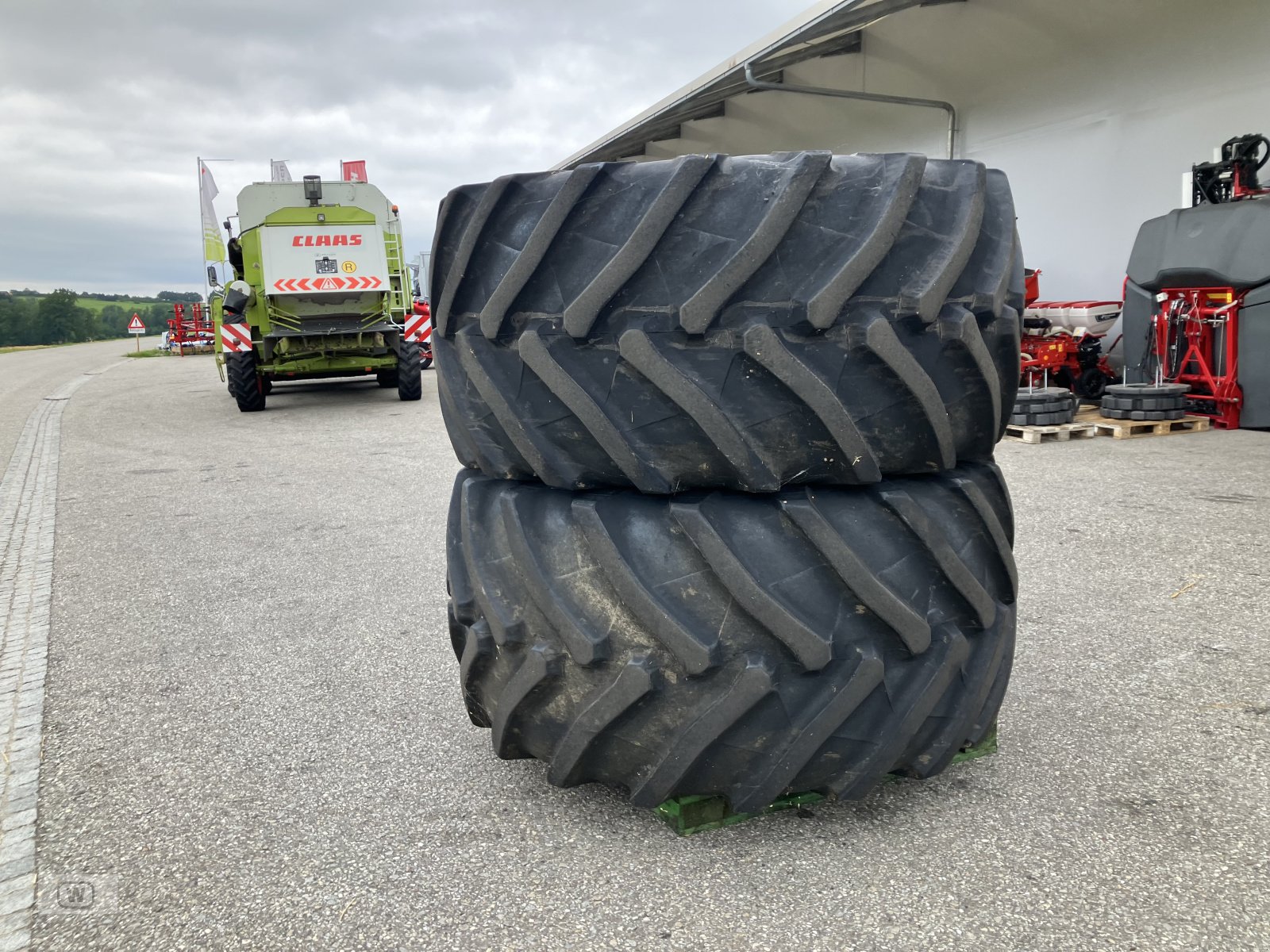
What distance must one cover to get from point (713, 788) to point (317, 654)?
1.92 m

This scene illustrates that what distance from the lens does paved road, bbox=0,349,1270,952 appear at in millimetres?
1781

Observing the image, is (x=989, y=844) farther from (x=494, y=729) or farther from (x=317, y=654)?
(x=317, y=654)

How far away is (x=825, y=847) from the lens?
200cm

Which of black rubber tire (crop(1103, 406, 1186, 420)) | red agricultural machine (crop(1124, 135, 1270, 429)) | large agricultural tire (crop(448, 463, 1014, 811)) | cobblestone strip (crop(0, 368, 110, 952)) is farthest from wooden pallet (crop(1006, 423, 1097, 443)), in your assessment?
cobblestone strip (crop(0, 368, 110, 952))

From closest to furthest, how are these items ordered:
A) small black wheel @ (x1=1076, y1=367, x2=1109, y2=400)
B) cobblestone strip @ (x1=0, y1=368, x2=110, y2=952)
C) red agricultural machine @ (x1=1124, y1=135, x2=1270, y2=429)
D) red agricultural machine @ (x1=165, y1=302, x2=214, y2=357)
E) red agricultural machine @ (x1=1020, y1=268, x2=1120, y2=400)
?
1. cobblestone strip @ (x1=0, y1=368, x2=110, y2=952)
2. red agricultural machine @ (x1=1124, y1=135, x2=1270, y2=429)
3. red agricultural machine @ (x1=1020, y1=268, x2=1120, y2=400)
4. small black wheel @ (x1=1076, y1=367, x2=1109, y2=400)
5. red agricultural machine @ (x1=165, y1=302, x2=214, y2=357)

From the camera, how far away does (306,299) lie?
37.9 ft

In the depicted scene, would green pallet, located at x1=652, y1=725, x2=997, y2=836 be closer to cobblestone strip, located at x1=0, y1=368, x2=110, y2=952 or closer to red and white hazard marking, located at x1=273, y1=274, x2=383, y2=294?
cobblestone strip, located at x1=0, y1=368, x2=110, y2=952

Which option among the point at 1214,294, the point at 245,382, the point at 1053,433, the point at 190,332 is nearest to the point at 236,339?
the point at 245,382

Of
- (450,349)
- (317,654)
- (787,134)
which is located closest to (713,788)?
(450,349)

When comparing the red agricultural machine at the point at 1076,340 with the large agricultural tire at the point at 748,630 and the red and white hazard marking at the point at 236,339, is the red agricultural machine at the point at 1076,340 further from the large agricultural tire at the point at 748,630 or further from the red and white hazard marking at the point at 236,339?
the red and white hazard marking at the point at 236,339

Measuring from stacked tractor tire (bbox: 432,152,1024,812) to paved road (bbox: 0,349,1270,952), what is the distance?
192mm

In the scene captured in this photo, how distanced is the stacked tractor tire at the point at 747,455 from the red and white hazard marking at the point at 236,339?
1029 cm

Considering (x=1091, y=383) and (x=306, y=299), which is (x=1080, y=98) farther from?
(x=306, y=299)

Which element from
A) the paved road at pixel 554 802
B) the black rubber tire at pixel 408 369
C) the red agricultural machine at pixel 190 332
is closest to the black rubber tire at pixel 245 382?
the black rubber tire at pixel 408 369
